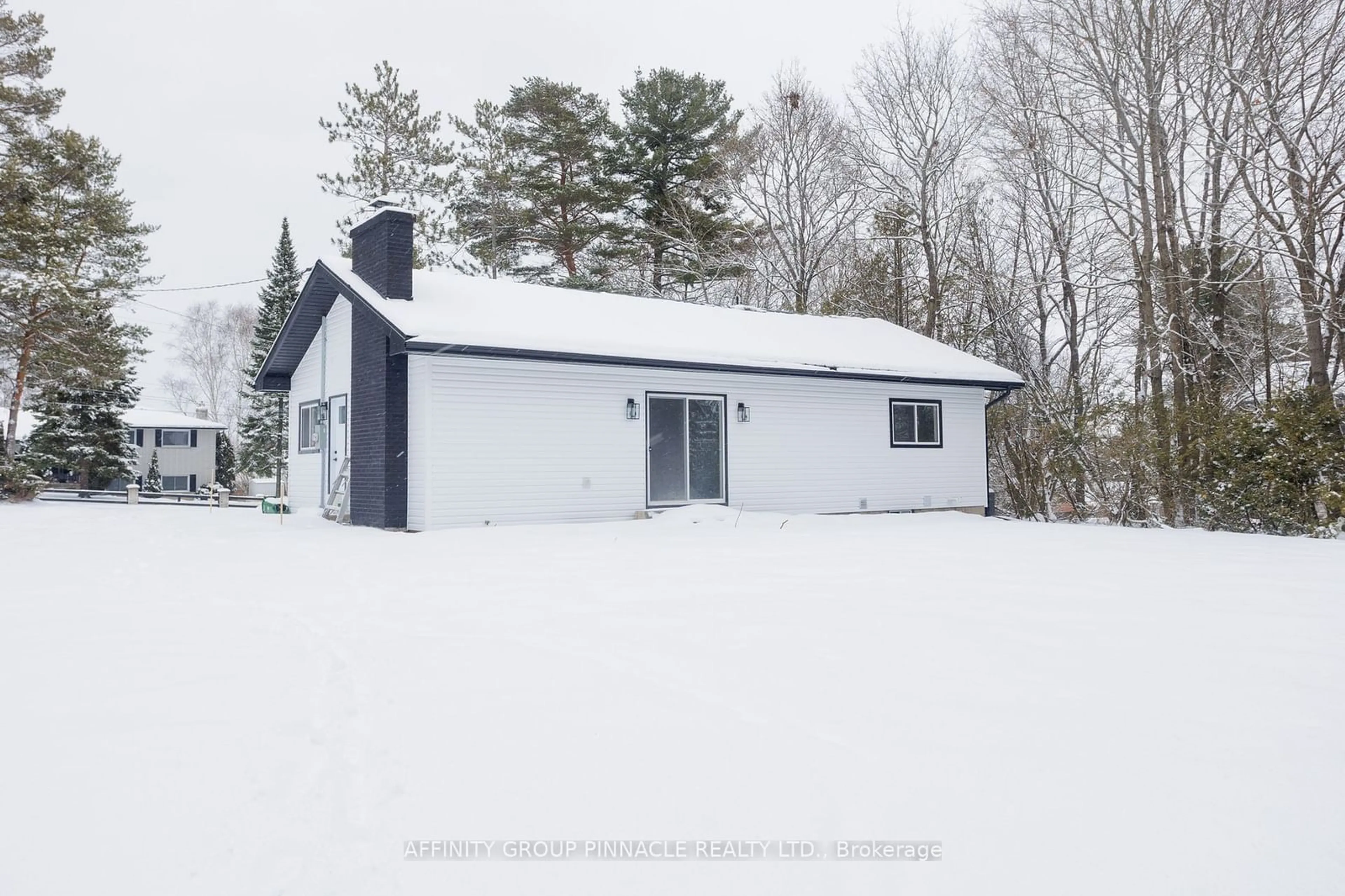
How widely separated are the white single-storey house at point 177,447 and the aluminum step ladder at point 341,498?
2154 centimetres

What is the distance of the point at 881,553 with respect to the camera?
7.73m

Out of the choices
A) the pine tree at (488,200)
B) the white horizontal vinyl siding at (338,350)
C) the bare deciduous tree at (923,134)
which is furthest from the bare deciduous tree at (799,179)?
the white horizontal vinyl siding at (338,350)

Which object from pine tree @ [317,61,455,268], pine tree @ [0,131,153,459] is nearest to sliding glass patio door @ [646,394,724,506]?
pine tree @ [317,61,455,268]

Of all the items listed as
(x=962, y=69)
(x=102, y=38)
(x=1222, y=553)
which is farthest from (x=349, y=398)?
(x=102, y=38)

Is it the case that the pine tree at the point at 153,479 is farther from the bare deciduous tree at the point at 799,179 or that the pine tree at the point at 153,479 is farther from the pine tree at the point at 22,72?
the bare deciduous tree at the point at 799,179

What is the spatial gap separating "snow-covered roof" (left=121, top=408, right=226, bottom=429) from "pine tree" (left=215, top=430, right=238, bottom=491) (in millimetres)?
754

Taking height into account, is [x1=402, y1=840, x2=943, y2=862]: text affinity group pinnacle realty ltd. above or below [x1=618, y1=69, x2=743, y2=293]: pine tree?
below

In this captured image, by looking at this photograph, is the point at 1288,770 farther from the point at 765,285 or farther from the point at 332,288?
the point at 765,285

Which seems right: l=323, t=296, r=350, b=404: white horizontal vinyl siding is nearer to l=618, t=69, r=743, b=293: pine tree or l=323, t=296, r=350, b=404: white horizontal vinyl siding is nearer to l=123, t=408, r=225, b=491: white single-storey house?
l=618, t=69, r=743, b=293: pine tree

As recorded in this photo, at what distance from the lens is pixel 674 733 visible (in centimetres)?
293

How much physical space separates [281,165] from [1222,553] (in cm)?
4069

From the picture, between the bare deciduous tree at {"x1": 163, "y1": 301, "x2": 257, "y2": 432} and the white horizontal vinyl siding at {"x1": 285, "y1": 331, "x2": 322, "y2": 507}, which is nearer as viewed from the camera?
the white horizontal vinyl siding at {"x1": 285, "y1": 331, "x2": 322, "y2": 507}

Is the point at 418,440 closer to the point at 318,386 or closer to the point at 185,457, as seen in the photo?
the point at 318,386

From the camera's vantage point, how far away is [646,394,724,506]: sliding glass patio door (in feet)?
37.3
